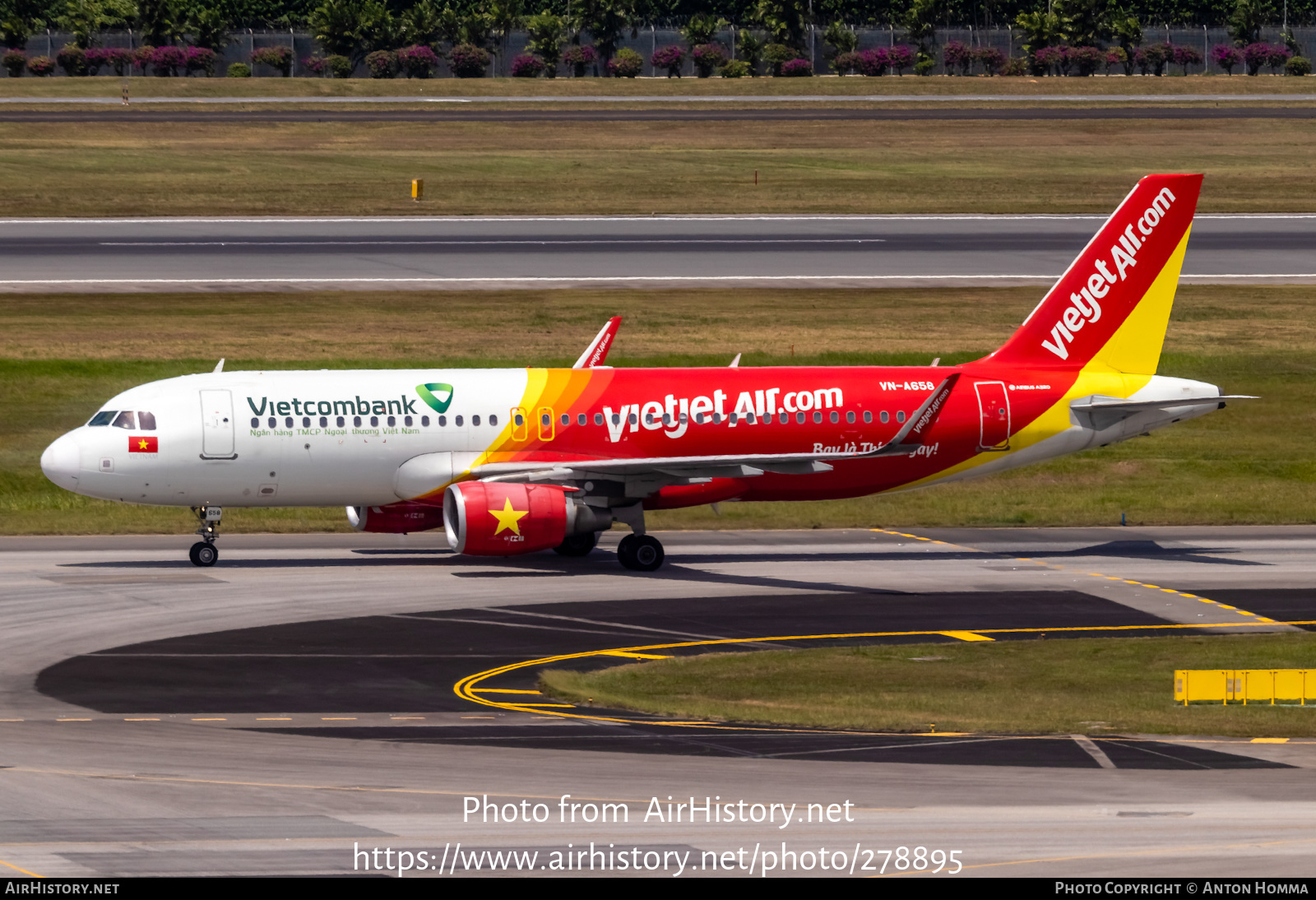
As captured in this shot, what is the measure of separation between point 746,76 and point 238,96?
1957 inches

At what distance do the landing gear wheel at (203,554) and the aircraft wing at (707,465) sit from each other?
20.5ft

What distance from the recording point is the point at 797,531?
51688 millimetres

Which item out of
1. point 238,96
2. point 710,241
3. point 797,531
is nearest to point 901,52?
point 238,96

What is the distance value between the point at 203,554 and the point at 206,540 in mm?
473

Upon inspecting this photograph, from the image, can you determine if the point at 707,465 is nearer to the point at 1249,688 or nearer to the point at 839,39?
the point at 1249,688

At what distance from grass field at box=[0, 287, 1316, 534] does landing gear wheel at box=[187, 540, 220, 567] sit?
6291mm

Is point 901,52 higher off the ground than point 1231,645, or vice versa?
point 901,52

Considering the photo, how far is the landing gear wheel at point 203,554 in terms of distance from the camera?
4373 centimetres

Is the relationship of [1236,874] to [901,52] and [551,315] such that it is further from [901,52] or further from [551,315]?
[901,52]

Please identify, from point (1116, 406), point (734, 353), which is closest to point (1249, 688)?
point (1116, 406)

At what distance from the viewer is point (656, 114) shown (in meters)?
143

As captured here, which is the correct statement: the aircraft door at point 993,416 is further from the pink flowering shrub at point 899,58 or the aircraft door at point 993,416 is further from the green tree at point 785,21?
the green tree at point 785,21

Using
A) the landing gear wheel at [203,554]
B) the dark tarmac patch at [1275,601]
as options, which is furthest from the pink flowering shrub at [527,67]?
the dark tarmac patch at [1275,601]

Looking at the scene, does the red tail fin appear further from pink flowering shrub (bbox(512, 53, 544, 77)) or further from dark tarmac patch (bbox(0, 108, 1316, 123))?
pink flowering shrub (bbox(512, 53, 544, 77))
